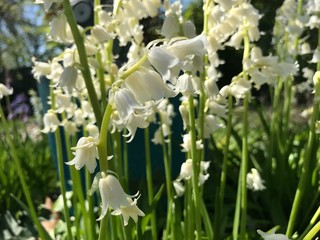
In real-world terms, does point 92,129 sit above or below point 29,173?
above

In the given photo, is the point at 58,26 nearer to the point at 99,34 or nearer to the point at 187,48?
the point at 99,34

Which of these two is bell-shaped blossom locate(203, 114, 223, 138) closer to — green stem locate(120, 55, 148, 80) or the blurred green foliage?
green stem locate(120, 55, 148, 80)

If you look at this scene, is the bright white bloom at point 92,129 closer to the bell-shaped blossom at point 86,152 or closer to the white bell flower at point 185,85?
the white bell flower at point 185,85

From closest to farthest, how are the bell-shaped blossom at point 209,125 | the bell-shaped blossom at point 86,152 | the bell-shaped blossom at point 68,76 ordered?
the bell-shaped blossom at point 86,152 < the bell-shaped blossom at point 68,76 < the bell-shaped blossom at point 209,125

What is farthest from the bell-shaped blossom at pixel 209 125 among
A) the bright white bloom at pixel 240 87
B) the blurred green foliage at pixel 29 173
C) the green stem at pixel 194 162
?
the blurred green foliage at pixel 29 173

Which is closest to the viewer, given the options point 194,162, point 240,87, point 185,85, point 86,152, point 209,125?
point 86,152

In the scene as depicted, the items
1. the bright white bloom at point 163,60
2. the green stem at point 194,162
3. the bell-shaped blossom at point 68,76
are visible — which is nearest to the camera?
the bright white bloom at point 163,60

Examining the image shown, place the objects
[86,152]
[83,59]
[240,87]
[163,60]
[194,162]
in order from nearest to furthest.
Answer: [163,60], [86,152], [83,59], [194,162], [240,87]

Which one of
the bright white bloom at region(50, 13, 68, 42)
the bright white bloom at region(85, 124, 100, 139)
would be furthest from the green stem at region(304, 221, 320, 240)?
the bright white bloom at region(85, 124, 100, 139)

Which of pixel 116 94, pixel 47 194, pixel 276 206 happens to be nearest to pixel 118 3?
pixel 116 94

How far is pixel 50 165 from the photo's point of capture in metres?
3.78

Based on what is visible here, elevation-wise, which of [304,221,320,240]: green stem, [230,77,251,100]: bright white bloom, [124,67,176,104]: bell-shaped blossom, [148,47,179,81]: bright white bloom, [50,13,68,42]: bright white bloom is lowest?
[304,221,320,240]: green stem

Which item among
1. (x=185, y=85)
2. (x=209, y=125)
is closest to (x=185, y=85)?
(x=185, y=85)

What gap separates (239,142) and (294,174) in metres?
0.37
